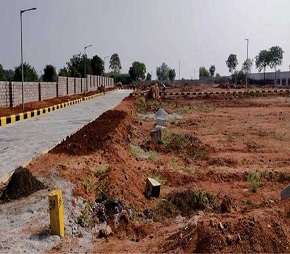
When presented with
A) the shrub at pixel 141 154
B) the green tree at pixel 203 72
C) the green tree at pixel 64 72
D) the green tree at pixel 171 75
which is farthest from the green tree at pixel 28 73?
the green tree at pixel 203 72

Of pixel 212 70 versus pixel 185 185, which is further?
pixel 212 70

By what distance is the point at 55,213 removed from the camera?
20.3 ft

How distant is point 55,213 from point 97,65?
89.3m

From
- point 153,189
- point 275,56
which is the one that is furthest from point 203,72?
point 153,189

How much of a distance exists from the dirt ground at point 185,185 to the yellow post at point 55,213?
23 centimetres

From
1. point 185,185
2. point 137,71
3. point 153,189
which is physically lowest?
point 185,185

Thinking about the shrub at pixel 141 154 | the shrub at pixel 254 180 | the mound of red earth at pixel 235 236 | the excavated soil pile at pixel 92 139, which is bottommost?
the shrub at pixel 254 180

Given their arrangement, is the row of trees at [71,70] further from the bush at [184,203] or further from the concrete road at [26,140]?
the bush at [184,203]

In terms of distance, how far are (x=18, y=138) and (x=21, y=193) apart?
7853 mm

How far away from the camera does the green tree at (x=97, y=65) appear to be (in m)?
93.8

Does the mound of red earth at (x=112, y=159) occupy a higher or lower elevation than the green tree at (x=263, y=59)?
lower

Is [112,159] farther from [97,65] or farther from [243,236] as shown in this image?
[97,65]

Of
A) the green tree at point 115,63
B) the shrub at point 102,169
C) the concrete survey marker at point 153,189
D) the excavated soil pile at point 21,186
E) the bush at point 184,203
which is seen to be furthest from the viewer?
the green tree at point 115,63

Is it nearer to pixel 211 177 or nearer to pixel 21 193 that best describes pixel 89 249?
pixel 21 193
